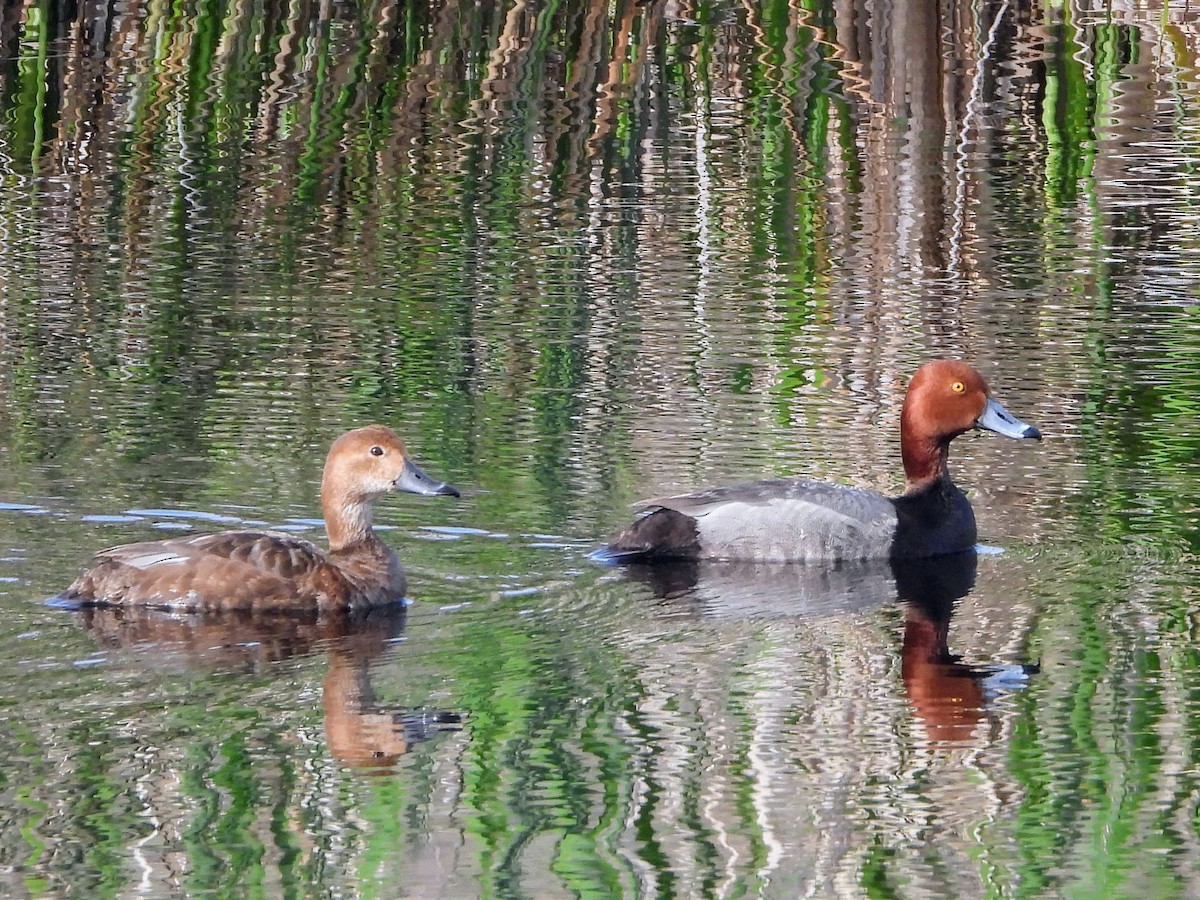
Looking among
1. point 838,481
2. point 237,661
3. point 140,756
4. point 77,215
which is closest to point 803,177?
point 77,215

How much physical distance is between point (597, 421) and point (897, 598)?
207cm

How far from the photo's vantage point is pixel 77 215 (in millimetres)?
14422

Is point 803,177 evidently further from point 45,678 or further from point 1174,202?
point 45,678

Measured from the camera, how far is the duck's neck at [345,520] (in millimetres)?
8516

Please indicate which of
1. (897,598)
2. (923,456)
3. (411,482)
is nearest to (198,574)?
(411,482)

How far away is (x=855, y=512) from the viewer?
9211 mm

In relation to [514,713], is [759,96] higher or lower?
A: higher

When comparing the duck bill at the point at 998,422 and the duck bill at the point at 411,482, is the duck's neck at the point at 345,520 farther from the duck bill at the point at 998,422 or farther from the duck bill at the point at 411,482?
the duck bill at the point at 998,422

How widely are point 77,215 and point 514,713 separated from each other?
27.4 feet

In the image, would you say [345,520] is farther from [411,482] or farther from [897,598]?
[897,598]

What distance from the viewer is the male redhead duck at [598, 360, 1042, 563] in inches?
351

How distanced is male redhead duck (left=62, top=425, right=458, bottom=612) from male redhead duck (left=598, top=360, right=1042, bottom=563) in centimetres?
93

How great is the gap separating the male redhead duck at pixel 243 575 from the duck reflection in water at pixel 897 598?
99 cm

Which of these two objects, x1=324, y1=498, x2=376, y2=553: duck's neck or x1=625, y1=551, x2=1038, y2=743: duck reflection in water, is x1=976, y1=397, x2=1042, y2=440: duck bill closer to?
x1=625, y1=551, x2=1038, y2=743: duck reflection in water
